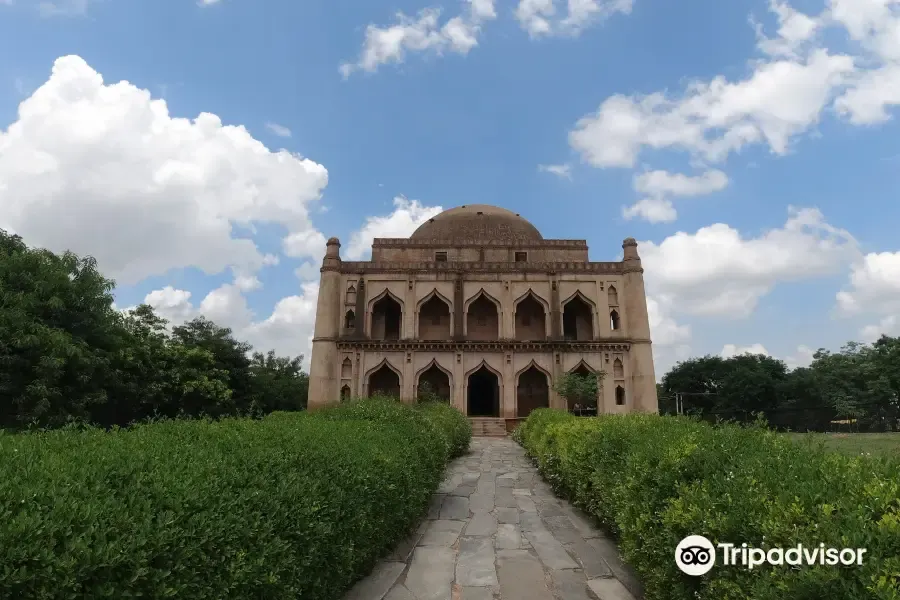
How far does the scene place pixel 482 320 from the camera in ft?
90.3

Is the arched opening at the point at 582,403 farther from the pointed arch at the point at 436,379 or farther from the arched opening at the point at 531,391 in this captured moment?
the pointed arch at the point at 436,379

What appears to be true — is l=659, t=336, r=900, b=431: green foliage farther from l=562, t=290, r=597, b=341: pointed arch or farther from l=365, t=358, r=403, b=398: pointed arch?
l=365, t=358, r=403, b=398: pointed arch

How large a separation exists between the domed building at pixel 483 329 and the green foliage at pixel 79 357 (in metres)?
6.74

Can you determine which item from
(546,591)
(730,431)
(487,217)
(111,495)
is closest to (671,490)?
(730,431)

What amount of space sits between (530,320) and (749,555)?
25025mm

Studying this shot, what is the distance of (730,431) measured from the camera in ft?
15.4

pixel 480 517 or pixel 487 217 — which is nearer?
pixel 480 517

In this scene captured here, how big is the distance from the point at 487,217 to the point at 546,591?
2785 centimetres

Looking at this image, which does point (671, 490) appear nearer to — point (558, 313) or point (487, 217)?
point (558, 313)

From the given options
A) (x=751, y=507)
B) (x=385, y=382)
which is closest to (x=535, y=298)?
(x=385, y=382)

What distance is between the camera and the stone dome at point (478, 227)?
98.6ft

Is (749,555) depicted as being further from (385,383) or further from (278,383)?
(278,383)

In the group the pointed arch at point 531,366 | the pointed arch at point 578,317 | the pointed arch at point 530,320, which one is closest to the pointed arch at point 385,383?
the pointed arch at point 531,366

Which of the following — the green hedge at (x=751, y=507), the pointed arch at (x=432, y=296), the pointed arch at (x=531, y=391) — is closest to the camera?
the green hedge at (x=751, y=507)
